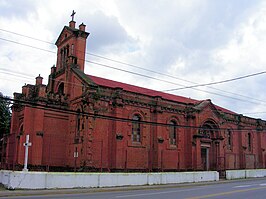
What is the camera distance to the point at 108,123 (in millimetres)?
32625

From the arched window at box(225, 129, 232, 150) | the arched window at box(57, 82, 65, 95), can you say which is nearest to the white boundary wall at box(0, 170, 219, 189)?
the arched window at box(57, 82, 65, 95)

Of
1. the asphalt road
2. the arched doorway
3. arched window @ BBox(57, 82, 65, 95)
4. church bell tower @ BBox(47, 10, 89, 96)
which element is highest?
church bell tower @ BBox(47, 10, 89, 96)

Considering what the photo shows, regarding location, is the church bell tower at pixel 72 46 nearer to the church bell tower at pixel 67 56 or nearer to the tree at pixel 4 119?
the church bell tower at pixel 67 56

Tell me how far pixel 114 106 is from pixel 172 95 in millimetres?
15319

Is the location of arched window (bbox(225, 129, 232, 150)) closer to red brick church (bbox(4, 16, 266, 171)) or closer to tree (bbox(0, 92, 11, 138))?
red brick church (bbox(4, 16, 266, 171))

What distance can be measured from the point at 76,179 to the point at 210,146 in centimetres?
2255

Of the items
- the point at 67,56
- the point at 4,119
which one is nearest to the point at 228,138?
the point at 67,56

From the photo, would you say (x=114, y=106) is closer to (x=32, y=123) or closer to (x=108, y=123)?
(x=108, y=123)

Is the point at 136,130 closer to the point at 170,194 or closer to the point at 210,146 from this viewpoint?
the point at 210,146

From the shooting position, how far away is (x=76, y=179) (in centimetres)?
2359

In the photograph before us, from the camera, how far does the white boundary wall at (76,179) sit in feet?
71.2

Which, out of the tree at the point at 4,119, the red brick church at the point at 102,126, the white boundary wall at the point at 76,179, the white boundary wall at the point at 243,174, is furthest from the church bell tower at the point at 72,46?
the white boundary wall at the point at 243,174

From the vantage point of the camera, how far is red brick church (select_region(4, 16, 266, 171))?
31.2 metres

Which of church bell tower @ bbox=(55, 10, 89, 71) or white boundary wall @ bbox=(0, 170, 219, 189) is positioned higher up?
church bell tower @ bbox=(55, 10, 89, 71)
